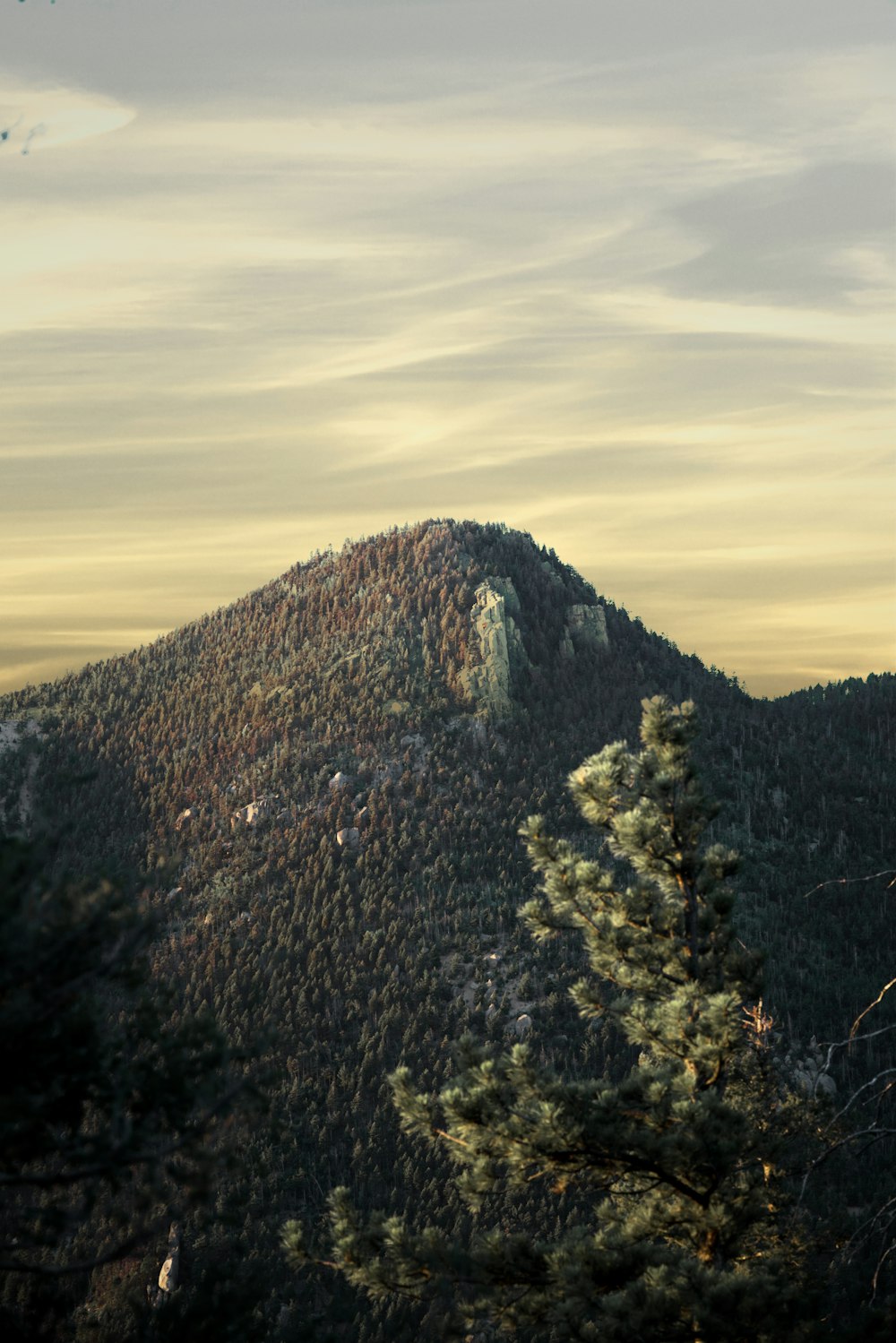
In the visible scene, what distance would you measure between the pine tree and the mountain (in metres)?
80.2

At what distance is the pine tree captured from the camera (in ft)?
55.9

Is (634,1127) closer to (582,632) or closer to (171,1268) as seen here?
(171,1268)

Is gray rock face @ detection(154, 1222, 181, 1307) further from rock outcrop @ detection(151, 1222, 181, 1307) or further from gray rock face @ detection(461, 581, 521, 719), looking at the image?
gray rock face @ detection(461, 581, 521, 719)

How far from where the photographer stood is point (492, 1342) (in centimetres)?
8194

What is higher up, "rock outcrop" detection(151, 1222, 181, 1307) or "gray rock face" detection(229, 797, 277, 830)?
"gray rock face" detection(229, 797, 277, 830)

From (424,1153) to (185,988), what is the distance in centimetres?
2960

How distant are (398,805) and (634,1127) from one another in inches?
5350

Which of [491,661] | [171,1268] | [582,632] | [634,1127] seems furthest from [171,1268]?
[582,632]

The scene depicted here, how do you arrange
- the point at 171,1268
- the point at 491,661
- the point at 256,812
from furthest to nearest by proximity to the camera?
the point at 491,661 → the point at 256,812 → the point at 171,1268

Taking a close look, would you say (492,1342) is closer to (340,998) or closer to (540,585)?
(340,998)

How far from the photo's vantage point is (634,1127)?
17672 mm

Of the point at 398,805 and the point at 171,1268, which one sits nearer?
the point at 171,1268

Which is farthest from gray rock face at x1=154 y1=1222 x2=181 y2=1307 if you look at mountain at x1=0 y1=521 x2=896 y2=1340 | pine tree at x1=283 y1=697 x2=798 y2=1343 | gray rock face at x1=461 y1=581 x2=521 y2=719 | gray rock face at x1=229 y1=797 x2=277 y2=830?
gray rock face at x1=461 y1=581 x2=521 y2=719

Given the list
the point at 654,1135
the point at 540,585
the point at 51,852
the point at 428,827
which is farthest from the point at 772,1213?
the point at 540,585
